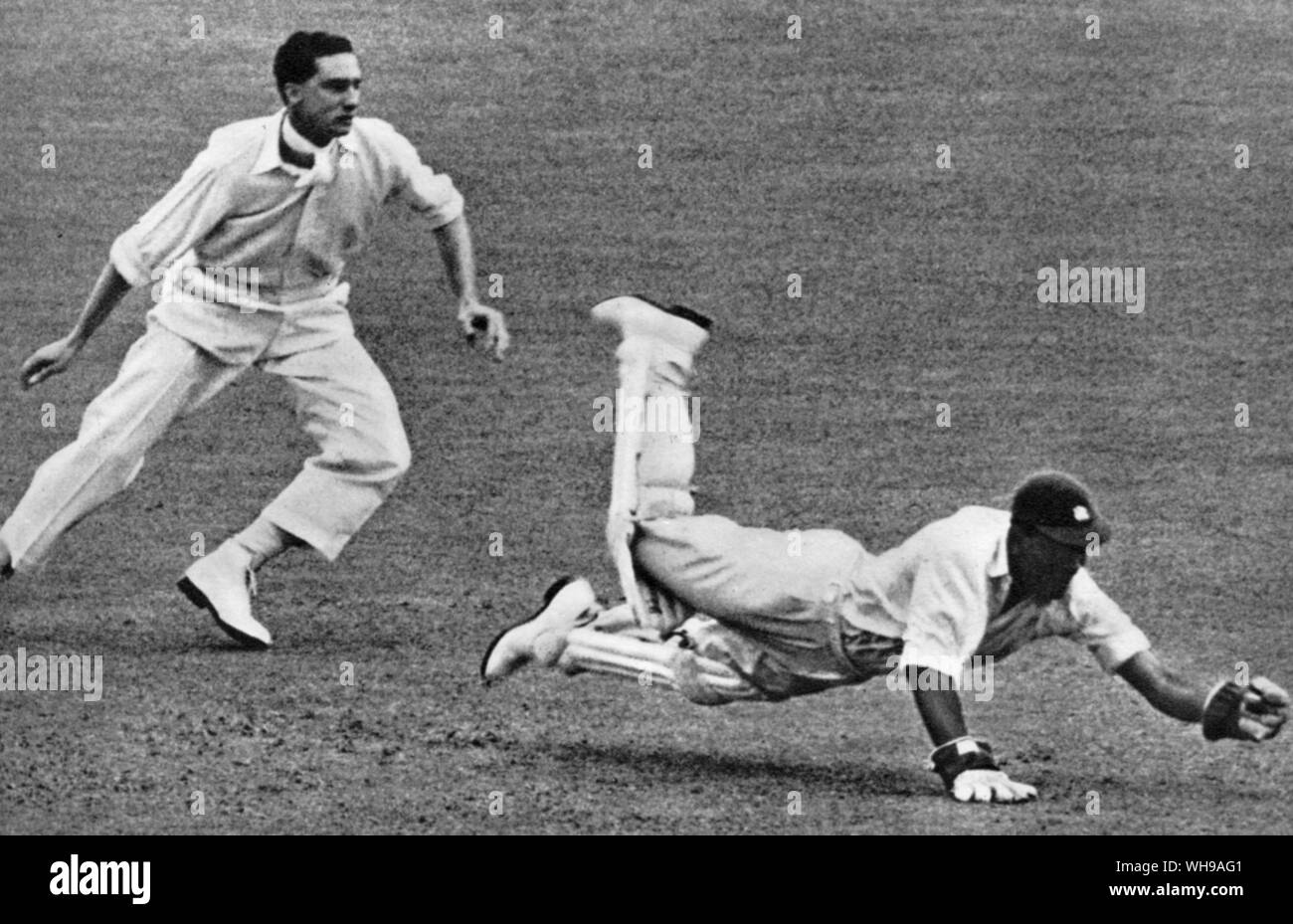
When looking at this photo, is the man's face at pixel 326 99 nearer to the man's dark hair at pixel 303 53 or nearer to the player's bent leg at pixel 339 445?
the man's dark hair at pixel 303 53

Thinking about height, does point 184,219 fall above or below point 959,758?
above

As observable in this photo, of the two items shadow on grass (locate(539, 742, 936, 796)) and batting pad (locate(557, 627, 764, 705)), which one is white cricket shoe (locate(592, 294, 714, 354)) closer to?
batting pad (locate(557, 627, 764, 705))

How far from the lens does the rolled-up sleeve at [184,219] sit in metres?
7.41

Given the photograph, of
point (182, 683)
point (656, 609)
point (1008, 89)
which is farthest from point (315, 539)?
point (1008, 89)

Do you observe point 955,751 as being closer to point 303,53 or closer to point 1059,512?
point 1059,512

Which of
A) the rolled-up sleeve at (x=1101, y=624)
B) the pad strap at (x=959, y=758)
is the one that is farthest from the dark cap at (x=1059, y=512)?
the pad strap at (x=959, y=758)

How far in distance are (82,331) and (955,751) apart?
2.72 meters

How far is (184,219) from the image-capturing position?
7441mm

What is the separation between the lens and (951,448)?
29.3 feet

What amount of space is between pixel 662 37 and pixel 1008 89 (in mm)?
1373

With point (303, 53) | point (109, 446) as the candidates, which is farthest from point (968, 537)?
point (109, 446)

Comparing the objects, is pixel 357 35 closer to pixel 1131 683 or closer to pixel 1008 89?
pixel 1008 89

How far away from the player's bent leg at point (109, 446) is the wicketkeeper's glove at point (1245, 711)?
9.75 feet

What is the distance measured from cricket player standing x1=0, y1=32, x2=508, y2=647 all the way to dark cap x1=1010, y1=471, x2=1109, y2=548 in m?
1.61
